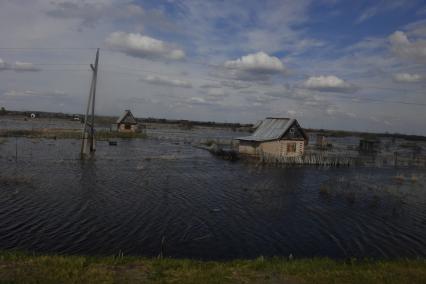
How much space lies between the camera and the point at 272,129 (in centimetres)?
4797

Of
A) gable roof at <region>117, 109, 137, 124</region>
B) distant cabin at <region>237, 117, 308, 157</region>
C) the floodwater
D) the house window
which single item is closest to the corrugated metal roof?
distant cabin at <region>237, 117, 308, 157</region>

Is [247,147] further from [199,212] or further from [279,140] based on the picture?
[199,212]

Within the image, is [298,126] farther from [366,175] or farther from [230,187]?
[230,187]

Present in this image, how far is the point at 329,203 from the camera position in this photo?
80.1 ft

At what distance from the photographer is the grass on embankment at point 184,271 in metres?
9.37

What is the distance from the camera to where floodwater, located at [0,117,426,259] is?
49.0 ft

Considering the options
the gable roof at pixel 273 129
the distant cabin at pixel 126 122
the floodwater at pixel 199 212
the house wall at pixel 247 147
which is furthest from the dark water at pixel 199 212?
the distant cabin at pixel 126 122

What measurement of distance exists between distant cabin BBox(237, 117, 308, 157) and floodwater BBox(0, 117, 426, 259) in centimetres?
1044

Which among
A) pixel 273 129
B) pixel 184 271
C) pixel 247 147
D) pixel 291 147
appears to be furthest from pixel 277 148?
pixel 184 271

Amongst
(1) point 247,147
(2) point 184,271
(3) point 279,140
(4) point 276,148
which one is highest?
(3) point 279,140

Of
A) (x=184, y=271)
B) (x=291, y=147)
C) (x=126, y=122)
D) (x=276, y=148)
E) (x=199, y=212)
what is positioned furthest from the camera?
(x=126, y=122)

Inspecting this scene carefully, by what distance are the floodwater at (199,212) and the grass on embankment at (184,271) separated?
89.6 inches

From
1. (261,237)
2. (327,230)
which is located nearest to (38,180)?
(261,237)

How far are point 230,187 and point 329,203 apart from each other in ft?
23.4
